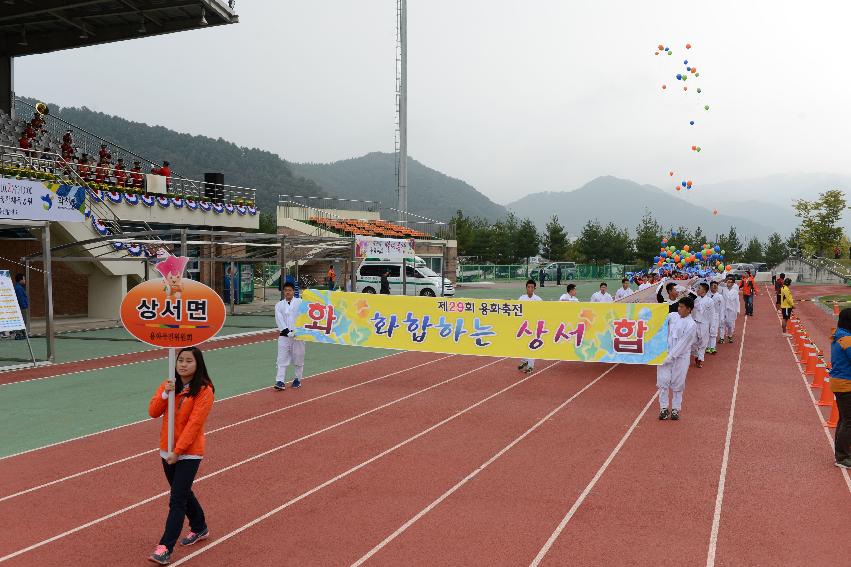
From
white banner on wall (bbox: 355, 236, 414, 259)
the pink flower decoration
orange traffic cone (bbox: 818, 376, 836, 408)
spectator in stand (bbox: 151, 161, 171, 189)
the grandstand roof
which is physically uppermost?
the grandstand roof

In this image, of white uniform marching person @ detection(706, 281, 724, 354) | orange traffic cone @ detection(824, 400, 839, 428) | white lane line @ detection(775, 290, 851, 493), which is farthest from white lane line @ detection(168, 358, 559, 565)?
white uniform marching person @ detection(706, 281, 724, 354)

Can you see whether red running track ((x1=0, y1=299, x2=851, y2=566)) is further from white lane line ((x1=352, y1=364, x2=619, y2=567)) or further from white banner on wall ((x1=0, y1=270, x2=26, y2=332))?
white banner on wall ((x1=0, y1=270, x2=26, y2=332))

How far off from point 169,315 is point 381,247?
20.2 m

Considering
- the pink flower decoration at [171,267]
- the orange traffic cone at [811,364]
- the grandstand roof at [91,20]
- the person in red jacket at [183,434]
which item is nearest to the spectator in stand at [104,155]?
the grandstand roof at [91,20]

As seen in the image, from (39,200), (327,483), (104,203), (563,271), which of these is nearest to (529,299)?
(327,483)

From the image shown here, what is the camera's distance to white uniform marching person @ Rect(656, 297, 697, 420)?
32.8 ft

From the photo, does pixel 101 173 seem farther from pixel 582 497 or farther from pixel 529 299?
pixel 582 497

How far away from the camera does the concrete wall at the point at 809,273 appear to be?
186 ft

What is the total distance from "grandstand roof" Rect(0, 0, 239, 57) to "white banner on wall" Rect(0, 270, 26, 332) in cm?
1562

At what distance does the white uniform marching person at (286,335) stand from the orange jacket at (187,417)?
6787 millimetres

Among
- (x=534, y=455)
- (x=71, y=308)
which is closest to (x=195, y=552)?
(x=534, y=455)

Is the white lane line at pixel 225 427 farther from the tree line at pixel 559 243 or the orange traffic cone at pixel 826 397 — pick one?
the tree line at pixel 559 243

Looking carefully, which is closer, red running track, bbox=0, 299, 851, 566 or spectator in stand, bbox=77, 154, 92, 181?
red running track, bbox=0, 299, 851, 566

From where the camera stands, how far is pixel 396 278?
31.7m
